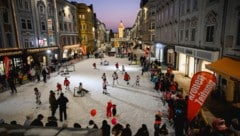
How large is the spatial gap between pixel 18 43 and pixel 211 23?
85.6 ft

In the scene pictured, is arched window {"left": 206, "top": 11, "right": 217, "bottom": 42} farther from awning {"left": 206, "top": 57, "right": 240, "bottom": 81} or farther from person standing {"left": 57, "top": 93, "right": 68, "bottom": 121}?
person standing {"left": 57, "top": 93, "right": 68, "bottom": 121}

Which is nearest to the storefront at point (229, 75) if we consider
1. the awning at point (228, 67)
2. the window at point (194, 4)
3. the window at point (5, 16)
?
the awning at point (228, 67)

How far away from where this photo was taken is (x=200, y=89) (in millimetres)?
7086

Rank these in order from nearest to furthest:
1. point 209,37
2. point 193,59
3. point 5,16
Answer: point 209,37
point 193,59
point 5,16

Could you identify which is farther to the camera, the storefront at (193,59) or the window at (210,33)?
the window at (210,33)

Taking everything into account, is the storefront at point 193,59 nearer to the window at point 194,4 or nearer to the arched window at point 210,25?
the arched window at point 210,25

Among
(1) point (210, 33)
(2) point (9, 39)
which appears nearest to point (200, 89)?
(1) point (210, 33)

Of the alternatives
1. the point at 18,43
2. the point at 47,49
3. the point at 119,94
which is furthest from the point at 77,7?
the point at 119,94

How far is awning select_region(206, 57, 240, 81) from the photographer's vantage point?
10469 millimetres

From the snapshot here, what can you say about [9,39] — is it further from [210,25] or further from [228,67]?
[228,67]

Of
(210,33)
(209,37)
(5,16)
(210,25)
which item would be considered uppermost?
(5,16)

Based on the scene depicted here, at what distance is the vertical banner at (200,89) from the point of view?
6.91 meters

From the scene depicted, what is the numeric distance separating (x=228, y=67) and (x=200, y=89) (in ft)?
20.0

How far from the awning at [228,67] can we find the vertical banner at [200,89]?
162 inches
